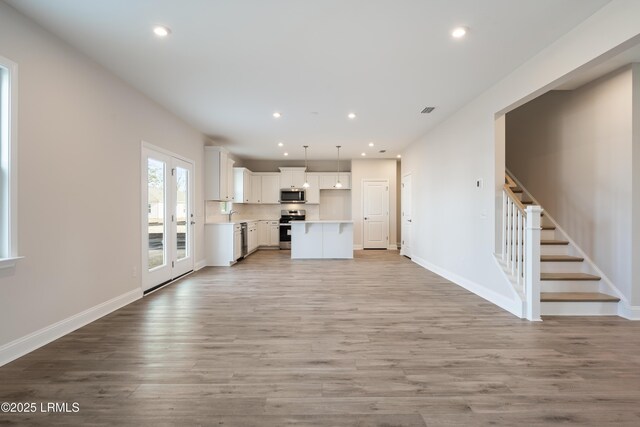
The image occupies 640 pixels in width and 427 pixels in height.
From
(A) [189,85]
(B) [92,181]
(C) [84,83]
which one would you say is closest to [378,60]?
(A) [189,85]

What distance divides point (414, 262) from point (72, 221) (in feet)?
20.8

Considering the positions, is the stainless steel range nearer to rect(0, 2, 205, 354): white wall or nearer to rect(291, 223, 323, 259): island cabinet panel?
rect(291, 223, 323, 259): island cabinet panel

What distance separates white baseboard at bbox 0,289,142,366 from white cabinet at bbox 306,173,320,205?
6361mm

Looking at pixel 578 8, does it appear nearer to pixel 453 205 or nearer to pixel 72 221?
pixel 453 205

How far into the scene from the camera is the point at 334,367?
229 cm

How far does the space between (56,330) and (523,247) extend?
4969 mm

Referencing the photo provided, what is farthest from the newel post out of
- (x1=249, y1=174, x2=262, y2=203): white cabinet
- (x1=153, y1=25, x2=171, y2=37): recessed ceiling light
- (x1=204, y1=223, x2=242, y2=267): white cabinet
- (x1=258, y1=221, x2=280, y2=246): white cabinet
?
(x1=249, y1=174, x2=262, y2=203): white cabinet

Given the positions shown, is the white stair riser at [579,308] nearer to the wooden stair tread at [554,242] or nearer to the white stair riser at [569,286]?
the white stair riser at [569,286]

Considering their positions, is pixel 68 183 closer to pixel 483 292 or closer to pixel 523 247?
pixel 523 247

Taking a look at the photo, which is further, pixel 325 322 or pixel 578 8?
pixel 325 322

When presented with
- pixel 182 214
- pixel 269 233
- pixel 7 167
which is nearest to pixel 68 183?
pixel 7 167

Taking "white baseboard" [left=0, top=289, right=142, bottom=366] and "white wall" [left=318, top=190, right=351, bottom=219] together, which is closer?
"white baseboard" [left=0, top=289, right=142, bottom=366]

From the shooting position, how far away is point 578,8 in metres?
2.40

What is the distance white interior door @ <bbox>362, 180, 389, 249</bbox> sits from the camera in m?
9.40
